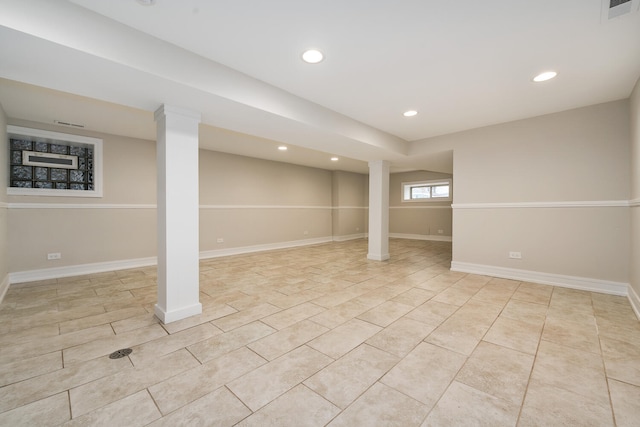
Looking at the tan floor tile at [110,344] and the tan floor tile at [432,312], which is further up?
the tan floor tile at [432,312]

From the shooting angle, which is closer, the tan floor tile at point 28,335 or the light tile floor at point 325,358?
the light tile floor at point 325,358

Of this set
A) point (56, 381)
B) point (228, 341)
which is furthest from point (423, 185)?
point (56, 381)

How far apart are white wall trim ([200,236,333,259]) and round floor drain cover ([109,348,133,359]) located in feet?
12.5

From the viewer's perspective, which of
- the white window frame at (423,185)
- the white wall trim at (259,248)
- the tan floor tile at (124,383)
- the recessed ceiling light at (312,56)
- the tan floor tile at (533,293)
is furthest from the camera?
the white window frame at (423,185)

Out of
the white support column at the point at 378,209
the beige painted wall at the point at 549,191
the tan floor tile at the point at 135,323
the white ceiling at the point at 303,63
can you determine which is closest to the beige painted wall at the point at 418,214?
the white support column at the point at 378,209

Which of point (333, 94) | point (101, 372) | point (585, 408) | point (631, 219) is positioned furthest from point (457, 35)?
point (101, 372)

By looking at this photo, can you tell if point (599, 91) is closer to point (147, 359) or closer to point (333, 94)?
point (333, 94)

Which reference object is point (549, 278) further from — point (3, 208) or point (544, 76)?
point (3, 208)

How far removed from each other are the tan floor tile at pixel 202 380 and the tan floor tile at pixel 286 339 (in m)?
0.09

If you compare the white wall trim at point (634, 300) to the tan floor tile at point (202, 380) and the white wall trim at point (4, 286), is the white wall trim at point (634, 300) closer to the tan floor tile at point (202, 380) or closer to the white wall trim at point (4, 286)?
the tan floor tile at point (202, 380)

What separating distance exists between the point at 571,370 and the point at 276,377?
207 centimetres

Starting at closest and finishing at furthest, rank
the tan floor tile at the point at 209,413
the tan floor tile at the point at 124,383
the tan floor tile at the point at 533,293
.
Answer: the tan floor tile at the point at 209,413
the tan floor tile at the point at 124,383
the tan floor tile at the point at 533,293

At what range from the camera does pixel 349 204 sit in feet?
30.5

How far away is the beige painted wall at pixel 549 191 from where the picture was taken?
10.9 ft
